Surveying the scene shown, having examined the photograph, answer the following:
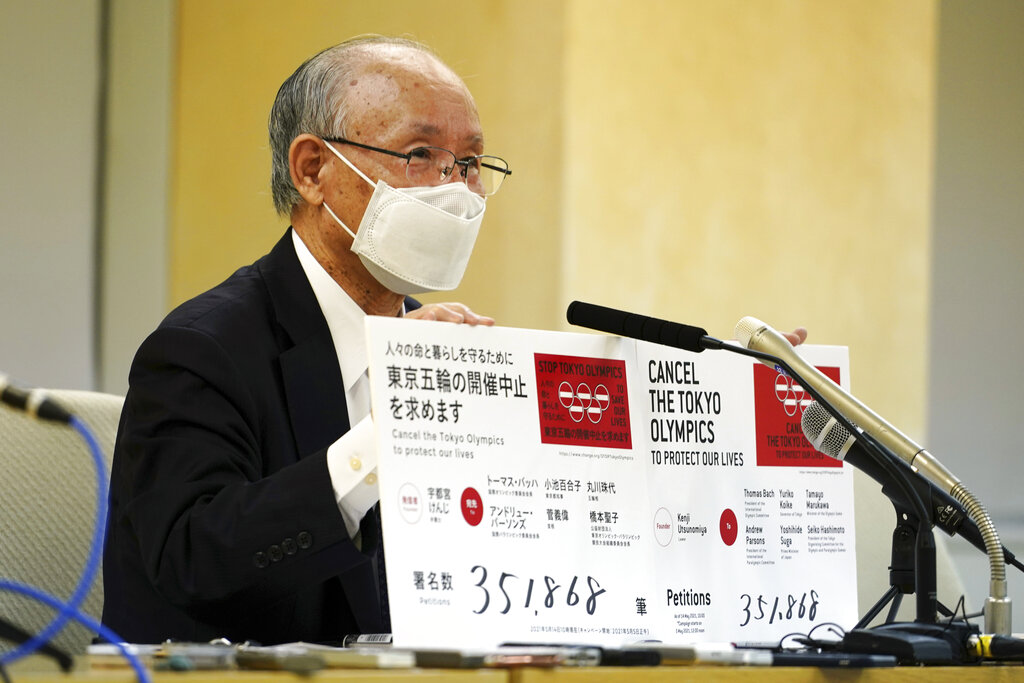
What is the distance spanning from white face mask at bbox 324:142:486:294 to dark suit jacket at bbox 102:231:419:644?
0.12m

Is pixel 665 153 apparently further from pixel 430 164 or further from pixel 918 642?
pixel 918 642

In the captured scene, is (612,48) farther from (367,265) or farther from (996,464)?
(996,464)

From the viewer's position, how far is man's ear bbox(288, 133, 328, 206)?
1905 mm

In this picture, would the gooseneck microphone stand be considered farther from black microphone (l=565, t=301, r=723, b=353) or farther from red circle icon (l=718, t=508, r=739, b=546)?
red circle icon (l=718, t=508, r=739, b=546)

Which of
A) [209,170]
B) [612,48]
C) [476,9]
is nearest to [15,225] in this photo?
[209,170]

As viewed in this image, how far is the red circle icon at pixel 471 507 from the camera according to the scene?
1312 millimetres

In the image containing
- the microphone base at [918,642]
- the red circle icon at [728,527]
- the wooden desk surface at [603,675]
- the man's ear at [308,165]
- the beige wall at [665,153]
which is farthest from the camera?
the beige wall at [665,153]

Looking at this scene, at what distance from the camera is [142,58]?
359 cm

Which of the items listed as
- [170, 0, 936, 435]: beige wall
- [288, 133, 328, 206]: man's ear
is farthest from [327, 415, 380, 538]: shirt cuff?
[170, 0, 936, 435]: beige wall

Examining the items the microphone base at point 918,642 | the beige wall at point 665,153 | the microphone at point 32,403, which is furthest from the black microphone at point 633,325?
the beige wall at point 665,153

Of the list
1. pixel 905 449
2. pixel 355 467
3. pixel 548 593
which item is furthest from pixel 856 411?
pixel 355 467

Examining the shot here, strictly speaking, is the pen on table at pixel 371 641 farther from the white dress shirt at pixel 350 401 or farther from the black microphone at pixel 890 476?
the black microphone at pixel 890 476

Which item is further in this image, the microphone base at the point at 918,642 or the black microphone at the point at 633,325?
the black microphone at the point at 633,325

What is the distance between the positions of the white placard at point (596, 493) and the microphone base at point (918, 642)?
232mm
